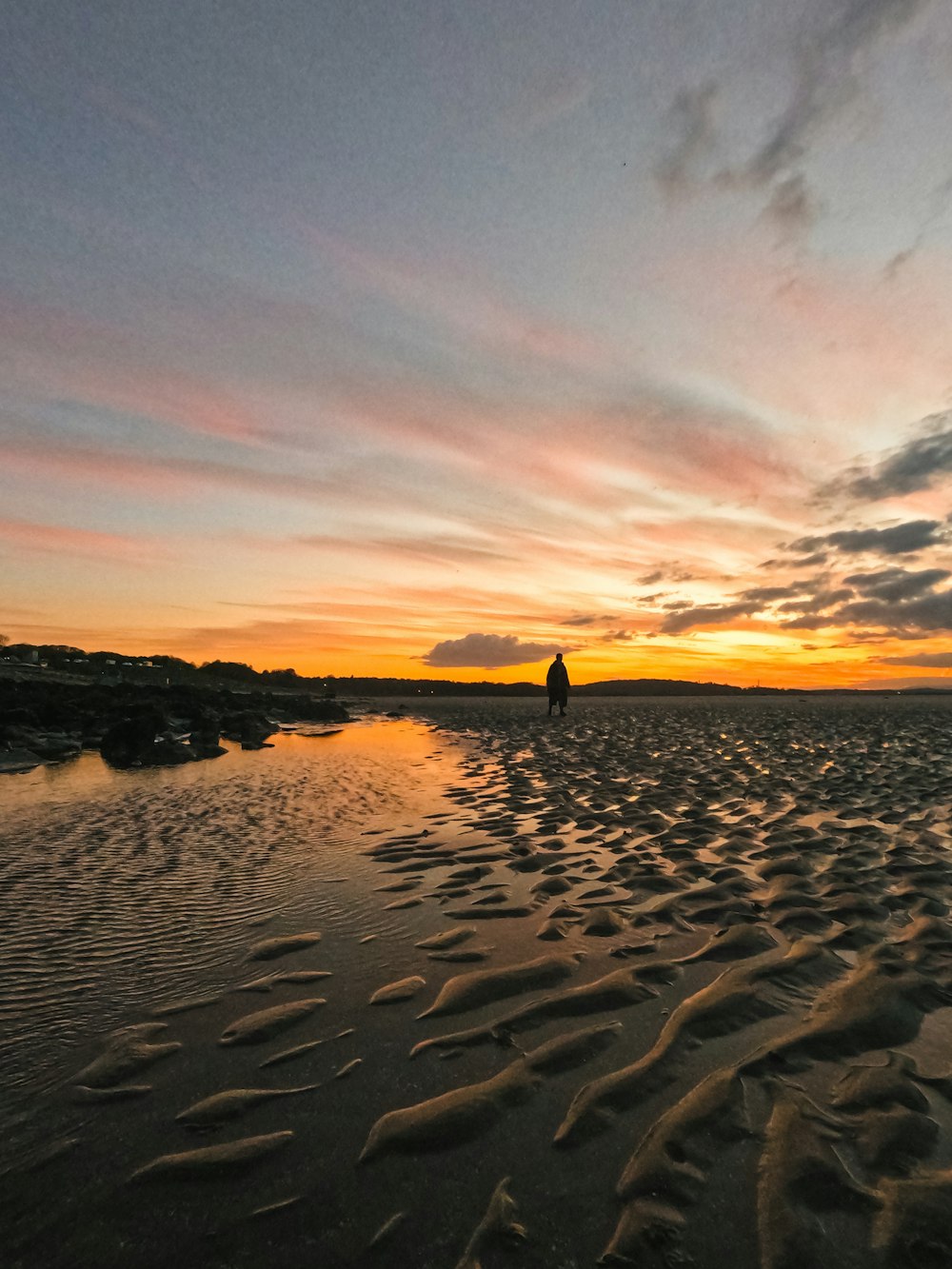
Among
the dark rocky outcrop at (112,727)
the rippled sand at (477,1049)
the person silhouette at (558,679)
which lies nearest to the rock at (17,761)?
the dark rocky outcrop at (112,727)

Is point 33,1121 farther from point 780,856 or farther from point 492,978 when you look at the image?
point 780,856

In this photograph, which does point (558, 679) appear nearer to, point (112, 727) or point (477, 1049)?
point (112, 727)

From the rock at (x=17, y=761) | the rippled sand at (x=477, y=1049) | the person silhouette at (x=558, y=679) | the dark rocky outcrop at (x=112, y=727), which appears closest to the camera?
the rippled sand at (x=477, y=1049)

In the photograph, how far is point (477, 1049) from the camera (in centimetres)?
432

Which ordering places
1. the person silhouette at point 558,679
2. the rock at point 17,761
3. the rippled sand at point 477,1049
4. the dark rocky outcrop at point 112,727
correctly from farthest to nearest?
the person silhouette at point 558,679
the dark rocky outcrop at point 112,727
the rock at point 17,761
the rippled sand at point 477,1049

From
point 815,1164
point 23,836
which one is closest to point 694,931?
point 815,1164

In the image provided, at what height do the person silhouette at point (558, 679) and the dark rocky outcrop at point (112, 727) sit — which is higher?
the person silhouette at point (558, 679)

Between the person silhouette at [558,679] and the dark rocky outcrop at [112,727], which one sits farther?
the person silhouette at [558,679]

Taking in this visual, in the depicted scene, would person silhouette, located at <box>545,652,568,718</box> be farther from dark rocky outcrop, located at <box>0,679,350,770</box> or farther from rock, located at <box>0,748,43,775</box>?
rock, located at <box>0,748,43,775</box>

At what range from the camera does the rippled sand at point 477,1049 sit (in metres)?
2.85

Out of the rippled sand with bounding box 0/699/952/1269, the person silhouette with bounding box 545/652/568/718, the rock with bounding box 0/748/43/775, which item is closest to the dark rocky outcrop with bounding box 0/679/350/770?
the rock with bounding box 0/748/43/775

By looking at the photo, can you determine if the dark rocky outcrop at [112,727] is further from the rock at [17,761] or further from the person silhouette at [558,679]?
the person silhouette at [558,679]

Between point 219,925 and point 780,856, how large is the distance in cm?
724

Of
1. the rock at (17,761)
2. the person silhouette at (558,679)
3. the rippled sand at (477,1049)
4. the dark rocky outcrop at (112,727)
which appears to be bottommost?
the rippled sand at (477,1049)
